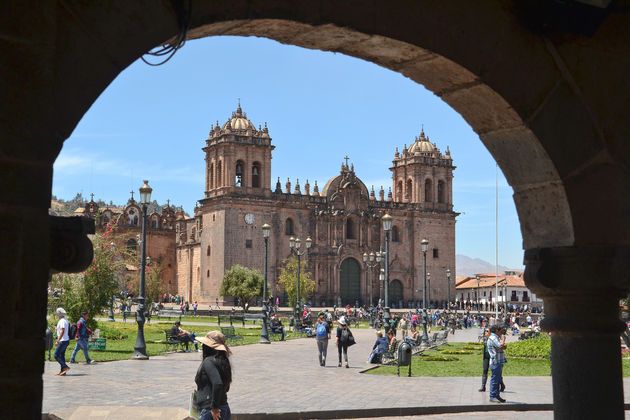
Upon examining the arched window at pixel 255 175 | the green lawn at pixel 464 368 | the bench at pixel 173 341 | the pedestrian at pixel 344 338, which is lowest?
the green lawn at pixel 464 368

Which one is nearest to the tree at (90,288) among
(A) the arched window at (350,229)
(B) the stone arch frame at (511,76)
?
(B) the stone arch frame at (511,76)

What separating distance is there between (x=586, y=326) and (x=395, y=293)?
6266 cm

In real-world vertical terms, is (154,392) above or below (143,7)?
below

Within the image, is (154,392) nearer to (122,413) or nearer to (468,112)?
(122,413)

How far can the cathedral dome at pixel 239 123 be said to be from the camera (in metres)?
60.9

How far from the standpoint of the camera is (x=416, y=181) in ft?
228

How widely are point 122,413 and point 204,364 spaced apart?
881 mm

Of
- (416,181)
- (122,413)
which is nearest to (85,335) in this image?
(122,413)

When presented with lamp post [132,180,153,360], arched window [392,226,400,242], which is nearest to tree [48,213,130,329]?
lamp post [132,180,153,360]

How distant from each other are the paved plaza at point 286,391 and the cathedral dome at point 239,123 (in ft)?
151

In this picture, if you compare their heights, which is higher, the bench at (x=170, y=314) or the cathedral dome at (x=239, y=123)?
the cathedral dome at (x=239, y=123)

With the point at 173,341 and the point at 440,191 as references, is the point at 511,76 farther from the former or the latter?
the point at 440,191

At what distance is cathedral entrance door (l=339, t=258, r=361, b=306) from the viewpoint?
6344 cm

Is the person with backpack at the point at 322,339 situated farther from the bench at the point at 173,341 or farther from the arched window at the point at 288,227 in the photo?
the arched window at the point at 288,227
